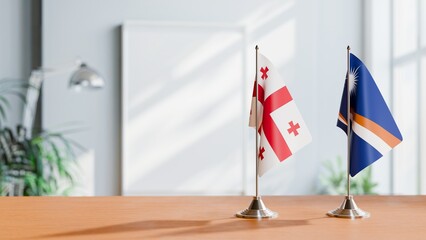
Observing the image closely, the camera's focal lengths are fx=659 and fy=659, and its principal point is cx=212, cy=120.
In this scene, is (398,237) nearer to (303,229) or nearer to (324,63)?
(303,229)

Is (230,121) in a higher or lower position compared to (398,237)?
higher

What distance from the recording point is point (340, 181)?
18.6 feet

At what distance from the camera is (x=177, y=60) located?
18.6ft

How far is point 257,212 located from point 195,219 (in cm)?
15

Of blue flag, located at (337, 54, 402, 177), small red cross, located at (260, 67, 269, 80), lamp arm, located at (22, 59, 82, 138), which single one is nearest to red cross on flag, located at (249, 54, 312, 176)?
small red cross, located at (260, 67, 269, 80)

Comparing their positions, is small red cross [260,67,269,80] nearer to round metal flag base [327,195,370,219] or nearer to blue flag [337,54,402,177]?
blue flag [337,54,402,177]

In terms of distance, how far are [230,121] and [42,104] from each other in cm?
161

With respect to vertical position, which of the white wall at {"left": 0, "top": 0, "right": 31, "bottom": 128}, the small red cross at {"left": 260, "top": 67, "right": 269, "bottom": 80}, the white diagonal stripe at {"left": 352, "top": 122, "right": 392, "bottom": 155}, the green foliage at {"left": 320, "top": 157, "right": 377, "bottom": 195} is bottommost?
the green foliage at {"left": 320, "top": 157, "right": 377, "bottom": 195}

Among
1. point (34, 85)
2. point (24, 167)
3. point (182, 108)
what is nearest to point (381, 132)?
point (24, 167)

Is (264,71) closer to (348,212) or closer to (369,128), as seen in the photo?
(369,128)

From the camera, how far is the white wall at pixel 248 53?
5629 millimetres

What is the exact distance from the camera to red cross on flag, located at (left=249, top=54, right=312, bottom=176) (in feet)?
5.22

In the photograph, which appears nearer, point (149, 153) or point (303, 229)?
point (303, 229)

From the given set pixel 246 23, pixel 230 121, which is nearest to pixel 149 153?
pixel 230 121
